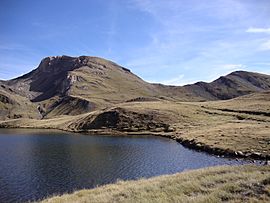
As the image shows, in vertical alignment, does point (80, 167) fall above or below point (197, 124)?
below

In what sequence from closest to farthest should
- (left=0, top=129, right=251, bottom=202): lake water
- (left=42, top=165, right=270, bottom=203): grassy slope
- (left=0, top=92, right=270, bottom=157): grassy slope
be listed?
(left=42, top=165, right=270, bottom=203): grassy slope
(left=0, top=129, right=251, bottom=202): lake water
(left=0, top=92, right=270, bottom=157): grassy slope

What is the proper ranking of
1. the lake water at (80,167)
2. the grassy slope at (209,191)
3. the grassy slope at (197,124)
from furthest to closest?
the grassy slope at (197,124), the lake water at (80,167), the grassy slope at (209,191)

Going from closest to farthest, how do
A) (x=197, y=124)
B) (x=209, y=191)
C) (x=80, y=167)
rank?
(x=209, y=191)
(x=80, y=167)
(x=197, y=124)

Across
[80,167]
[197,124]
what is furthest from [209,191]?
[197,124]

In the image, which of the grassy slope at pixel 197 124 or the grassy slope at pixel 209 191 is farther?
the grassy slope at pixel 197 124

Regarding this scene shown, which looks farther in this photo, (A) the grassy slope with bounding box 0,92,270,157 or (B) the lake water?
(A) the grassy slope with bounding box 0,92,270,157

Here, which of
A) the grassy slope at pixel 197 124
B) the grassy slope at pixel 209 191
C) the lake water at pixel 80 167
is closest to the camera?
the grassy slope at pixel 209 191

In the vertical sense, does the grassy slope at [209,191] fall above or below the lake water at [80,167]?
above

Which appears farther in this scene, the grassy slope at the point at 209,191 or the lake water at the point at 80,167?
the lake water at the point at 80,167

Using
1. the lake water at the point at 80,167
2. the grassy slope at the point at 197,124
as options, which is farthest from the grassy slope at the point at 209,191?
the grassy slope at the point at 197,124

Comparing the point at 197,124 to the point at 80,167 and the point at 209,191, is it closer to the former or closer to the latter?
the point at 80,167

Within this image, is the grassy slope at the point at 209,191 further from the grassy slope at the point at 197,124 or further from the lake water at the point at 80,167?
the grassy slope at the point at 197,124

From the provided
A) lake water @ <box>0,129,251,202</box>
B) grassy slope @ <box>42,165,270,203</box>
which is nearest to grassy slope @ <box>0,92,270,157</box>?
lake water @ <box>0,129,251,202</box>

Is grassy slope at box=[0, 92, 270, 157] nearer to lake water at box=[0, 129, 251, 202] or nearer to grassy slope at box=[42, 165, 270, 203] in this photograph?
lake water at box=[0, 129, 251, 202]
